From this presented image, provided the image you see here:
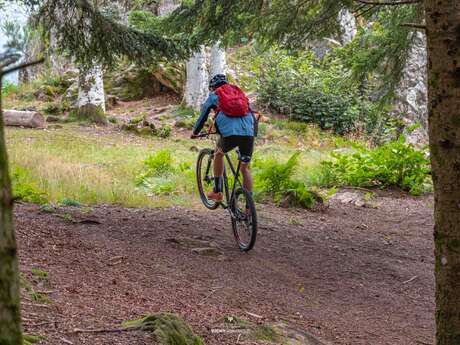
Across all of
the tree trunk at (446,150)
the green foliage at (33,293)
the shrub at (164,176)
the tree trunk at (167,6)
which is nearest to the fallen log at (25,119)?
the shrub at (164,176)

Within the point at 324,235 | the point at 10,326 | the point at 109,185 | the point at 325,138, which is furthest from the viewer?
the point at 325,138

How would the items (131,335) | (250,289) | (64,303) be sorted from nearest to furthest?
(131,335)
(64,303)
(250,289)

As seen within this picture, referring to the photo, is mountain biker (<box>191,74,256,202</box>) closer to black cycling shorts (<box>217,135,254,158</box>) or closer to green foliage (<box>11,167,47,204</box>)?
black cycling shorts (<box>217,135,254,158</box>)

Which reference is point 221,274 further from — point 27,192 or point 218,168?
point 27,192

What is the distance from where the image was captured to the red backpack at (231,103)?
6668 millimetres

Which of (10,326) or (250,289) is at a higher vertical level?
(10,326)

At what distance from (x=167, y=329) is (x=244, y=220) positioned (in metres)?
3.42

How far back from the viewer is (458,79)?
3035mm

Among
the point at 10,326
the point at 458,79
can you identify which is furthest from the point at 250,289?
the point at 10,326

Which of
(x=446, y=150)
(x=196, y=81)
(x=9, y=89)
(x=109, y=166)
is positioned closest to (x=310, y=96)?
(x=196, y=81)

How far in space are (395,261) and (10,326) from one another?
685 centimetres

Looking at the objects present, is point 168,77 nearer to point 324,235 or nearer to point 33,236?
point 324,235

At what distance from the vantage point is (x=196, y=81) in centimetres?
2228

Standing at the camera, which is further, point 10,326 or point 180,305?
point 180,305
